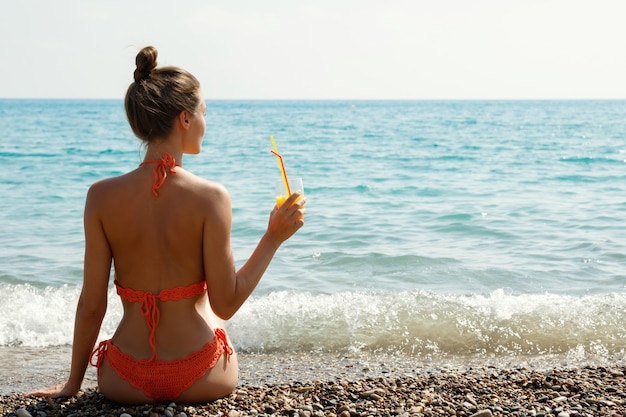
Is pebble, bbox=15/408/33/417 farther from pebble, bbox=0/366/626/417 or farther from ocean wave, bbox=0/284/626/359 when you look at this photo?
ocean wave, bbox=0/284/626/359

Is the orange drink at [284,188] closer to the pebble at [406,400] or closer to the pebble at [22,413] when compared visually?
the pebble at [406,400]

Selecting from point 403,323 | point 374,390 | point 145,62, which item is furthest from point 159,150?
point 403,323

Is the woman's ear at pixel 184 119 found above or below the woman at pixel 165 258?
above

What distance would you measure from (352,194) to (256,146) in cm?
1234

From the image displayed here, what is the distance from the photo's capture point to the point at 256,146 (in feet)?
82.4

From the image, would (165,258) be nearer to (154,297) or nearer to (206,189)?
(154,297)

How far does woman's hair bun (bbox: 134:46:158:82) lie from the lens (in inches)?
119

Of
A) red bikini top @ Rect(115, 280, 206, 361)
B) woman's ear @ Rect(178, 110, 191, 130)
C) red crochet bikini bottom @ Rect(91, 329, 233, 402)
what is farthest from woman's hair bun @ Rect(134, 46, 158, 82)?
red crochet bikini bottom @ Rect(91, 329, 233, 402)

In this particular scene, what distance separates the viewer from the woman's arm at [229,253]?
309cm

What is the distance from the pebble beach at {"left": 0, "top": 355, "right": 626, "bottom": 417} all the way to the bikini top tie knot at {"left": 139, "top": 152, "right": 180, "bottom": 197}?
100 centimetres

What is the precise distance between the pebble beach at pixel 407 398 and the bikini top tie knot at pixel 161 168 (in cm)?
100

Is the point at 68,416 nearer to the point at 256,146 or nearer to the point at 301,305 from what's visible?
the point at 301,305

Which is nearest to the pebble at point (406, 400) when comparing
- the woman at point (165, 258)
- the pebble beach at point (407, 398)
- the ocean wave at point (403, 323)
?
the pebble beach at point (407, 398)

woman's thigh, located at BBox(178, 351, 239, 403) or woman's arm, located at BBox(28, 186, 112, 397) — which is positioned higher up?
woman's arm, located at BBox(28, 186, 112, 397)
